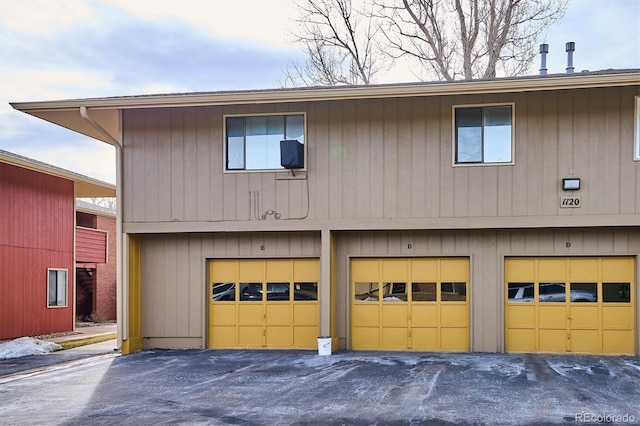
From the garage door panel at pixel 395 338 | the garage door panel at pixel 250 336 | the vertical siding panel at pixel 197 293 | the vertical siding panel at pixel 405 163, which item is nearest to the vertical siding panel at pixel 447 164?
the vertical siding panel at pixel 405 163

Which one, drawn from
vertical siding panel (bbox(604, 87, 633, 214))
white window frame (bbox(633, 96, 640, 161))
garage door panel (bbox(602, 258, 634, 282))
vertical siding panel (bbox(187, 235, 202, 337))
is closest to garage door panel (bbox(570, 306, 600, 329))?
garage door panel (bbox(602, 258, 634, 282))

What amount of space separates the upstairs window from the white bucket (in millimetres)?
3495

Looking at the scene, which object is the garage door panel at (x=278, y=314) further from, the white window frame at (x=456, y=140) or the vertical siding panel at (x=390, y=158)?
the white window frame at (x=456, y=140)

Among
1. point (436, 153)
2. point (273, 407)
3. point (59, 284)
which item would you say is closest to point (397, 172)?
point (436, 153)

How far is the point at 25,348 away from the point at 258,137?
6.79m

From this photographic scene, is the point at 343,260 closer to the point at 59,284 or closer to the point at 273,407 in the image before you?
the point at 273,407

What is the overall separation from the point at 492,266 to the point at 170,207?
21.5ft

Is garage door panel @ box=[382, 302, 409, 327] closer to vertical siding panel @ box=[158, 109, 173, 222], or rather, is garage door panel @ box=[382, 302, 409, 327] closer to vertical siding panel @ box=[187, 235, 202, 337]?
vertical siding panel @ box=[187, 235, 202, 337]

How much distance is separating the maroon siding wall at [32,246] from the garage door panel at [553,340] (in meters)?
12.5

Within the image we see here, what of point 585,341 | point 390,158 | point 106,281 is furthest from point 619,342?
point 106,281

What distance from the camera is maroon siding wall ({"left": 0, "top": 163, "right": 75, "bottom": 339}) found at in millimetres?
15266

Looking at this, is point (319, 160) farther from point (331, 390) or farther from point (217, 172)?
point (331, 390)

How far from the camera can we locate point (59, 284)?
1772cm

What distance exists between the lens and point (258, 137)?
12.4 m
